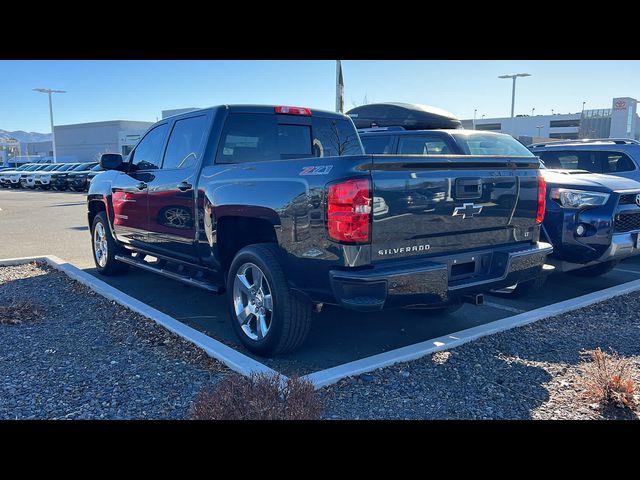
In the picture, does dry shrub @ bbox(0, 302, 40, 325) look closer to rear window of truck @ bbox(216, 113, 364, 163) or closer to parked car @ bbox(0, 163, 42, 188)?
rear window of truck @ bbox(216, 113, 364, 163)

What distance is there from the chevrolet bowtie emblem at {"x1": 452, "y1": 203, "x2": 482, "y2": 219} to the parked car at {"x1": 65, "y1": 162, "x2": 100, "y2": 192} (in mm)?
29547

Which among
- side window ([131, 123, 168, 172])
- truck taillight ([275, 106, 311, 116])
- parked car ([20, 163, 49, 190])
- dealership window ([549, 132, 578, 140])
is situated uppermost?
dealership window ([549, 132, 578, 140])

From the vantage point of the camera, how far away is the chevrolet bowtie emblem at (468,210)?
4078 millimetres

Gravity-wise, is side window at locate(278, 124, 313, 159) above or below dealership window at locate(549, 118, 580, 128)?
below

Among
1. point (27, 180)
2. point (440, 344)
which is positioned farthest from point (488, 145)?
point (27, 180)

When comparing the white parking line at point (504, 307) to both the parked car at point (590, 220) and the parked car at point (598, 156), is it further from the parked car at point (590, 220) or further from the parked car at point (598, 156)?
the parked car at point (598, 156)

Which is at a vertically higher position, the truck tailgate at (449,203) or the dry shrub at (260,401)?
the truck tailgate at (449,203)

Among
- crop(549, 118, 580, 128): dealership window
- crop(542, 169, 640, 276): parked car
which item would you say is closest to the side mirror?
crop(542, 169, 640, 276): parked car

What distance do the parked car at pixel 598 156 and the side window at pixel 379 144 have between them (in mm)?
2656

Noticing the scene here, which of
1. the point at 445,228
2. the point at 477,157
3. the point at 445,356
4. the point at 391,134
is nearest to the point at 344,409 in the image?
the point at 445,356

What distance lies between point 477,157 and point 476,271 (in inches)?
34.1

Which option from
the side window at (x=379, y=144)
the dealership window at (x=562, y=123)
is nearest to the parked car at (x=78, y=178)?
the side window at (x=379, y=144)

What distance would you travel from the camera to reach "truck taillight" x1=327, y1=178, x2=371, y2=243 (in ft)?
11.7

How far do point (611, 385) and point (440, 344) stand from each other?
4.14 ft
